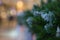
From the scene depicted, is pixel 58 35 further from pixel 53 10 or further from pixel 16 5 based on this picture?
pixel 16 5

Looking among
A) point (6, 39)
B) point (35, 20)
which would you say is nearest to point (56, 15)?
point (35, 20)

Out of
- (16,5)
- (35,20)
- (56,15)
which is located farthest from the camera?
(16,5)

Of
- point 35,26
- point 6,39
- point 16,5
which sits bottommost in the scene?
point 35,26

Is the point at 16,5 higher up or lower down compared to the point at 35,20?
higher up

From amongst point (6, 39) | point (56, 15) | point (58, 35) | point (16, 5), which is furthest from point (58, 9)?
point (16, 5)

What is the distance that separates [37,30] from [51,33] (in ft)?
0.57

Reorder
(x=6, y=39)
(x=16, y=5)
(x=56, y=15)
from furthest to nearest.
Answer: (x=16, y=5) → (x=6, y=39) → (x=56, y=15)

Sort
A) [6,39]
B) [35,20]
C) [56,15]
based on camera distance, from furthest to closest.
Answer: [6,39], [35,20], [56,15]

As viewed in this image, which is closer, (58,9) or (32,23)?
(58,9)

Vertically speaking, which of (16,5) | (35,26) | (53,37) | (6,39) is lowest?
(53,37)

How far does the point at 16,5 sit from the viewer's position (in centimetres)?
1505

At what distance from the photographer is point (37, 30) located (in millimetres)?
1160

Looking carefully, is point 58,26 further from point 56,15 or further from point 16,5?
point 16,5

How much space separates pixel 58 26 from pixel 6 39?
337cm
